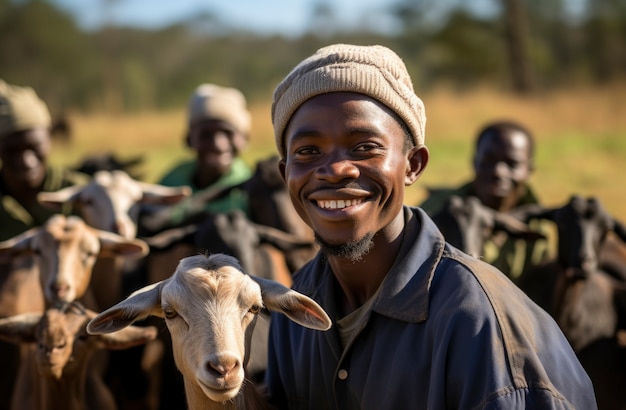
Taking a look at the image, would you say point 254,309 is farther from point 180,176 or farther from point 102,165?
point 102,165

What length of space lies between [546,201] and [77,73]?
1142 inches

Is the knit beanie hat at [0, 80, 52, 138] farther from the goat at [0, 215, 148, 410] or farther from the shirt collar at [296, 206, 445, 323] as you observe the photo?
the shirt collar at [296, 206, 445, 323]

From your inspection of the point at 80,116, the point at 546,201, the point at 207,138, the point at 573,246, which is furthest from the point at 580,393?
the point at 80,116

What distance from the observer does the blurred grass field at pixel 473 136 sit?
16797mm

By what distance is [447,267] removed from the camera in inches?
140

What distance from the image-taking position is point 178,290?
152 inches

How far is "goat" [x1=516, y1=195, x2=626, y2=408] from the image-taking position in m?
6.98

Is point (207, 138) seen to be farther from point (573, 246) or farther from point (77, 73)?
point (77, 73)

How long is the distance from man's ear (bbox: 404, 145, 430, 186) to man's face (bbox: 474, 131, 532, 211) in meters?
4.61

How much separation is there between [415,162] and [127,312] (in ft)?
4.45

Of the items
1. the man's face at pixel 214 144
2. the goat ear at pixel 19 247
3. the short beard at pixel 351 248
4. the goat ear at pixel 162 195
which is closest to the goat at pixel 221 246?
the goat ear at pixel 162 195

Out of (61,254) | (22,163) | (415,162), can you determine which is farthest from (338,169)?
(22,163)

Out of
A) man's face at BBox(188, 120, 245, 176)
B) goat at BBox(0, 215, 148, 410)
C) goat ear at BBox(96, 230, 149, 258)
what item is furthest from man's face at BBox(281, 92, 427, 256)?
man's face at BBox(188, 120, 245, 176)

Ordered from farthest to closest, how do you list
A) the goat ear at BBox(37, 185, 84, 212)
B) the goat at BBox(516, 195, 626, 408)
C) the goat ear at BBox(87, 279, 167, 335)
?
the goat ear at BBox(37, 185, 84, 212) < the goat at BBox(516, 195, 626, 408) < the goat ear at BBox(87, 279, 167, 335)
